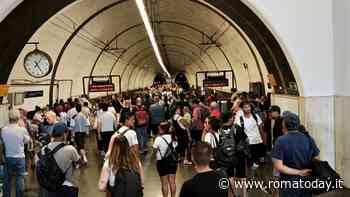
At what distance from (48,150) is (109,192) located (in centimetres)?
137

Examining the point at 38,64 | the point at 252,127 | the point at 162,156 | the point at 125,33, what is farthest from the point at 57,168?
the point at 125,33

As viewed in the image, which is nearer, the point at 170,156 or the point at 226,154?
the point at 226,154

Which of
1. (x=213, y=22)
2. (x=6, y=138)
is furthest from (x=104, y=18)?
(x=6, y=138)

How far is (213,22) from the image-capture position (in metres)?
19.9

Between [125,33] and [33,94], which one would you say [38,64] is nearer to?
[33,94]

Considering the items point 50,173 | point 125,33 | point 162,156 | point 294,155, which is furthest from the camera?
point 125,33

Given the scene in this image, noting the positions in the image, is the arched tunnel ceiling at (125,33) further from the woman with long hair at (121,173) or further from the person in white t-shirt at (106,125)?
the woman with long hair at (121,173)

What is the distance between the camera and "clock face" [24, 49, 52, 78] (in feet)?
45.8

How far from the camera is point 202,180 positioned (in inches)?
165

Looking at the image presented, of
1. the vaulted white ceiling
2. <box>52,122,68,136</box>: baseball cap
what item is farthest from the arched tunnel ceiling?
<box>52,122,68,136</box>: baseball cap

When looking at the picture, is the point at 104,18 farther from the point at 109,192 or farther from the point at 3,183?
the point at 109,192

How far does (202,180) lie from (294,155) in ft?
6.34

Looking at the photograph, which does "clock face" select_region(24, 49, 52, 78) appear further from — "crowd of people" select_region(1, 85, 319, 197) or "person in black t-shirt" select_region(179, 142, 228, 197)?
"person in black t-shirt" select_region(179, 142, 228, 197)

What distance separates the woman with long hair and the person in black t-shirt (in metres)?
0.90
